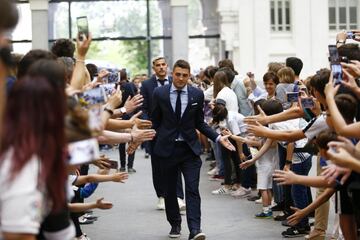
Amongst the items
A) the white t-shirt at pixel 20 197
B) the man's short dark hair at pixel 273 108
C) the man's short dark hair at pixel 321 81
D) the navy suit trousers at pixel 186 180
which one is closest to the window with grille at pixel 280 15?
the man's short dark hair at pixel 273 108

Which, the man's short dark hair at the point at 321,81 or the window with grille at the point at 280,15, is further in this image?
the window with grille at the point at 280,15

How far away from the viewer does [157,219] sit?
13.7 meters

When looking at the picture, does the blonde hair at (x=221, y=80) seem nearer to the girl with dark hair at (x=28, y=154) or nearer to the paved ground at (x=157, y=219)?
the paved ground at (x=157, y=219)

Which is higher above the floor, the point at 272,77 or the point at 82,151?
the point at 272,77

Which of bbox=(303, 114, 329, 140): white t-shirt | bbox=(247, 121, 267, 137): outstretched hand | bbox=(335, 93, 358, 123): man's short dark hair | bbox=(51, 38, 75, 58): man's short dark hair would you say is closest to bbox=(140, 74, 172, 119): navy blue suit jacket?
bbox=(51, 38, 75, 58): man's short dark hair

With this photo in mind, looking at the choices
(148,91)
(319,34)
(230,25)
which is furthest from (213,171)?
(319,34)

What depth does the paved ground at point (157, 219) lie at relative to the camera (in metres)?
12.2

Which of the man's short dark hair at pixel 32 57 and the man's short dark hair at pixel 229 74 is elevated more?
the man's short dark hair at pixel 32 57

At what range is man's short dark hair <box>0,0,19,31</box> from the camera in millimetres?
4352

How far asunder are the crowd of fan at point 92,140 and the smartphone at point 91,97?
4cm

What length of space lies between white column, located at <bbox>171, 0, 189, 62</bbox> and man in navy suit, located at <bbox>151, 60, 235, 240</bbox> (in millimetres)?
24336

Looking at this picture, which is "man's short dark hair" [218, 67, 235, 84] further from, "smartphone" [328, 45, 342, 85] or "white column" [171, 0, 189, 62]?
"white column" [171, 0, 189, 62]

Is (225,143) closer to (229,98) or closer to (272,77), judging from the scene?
(272,77)

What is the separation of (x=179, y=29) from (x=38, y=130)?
32.2 metres
